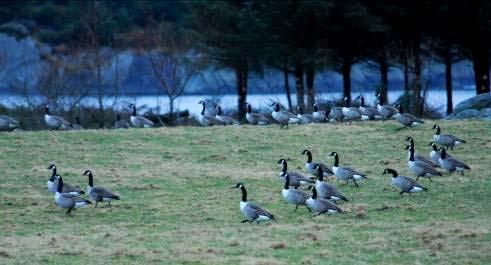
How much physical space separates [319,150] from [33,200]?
9264 millimetres

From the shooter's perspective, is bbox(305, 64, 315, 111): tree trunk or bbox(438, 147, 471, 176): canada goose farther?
bbox(305, 64, 315, 111): tree trunk

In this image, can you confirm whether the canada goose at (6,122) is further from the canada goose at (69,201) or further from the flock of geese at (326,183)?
the canada goose at (69,201)

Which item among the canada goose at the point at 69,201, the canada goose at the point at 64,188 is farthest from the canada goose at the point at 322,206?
Answer: the canada goose at the point at 64,188

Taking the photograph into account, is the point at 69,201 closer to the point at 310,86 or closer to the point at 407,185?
the point at 407,185

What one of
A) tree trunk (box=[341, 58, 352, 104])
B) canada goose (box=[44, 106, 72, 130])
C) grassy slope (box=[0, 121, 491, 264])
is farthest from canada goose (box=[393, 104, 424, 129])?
tree trunk (box=[341, 58, 352, 104])

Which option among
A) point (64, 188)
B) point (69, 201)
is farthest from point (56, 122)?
point (69, 201)

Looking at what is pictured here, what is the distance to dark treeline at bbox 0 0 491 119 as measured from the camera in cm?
4566

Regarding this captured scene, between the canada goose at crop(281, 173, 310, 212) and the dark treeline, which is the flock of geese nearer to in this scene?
the canada goose at crop(281, 173, 310, 212)

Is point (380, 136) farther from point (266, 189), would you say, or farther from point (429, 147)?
point (266, 189)

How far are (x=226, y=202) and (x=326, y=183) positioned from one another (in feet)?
6.93

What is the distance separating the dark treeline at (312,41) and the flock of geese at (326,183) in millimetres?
17689

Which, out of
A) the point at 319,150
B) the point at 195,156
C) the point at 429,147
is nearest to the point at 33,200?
the point at 195,156

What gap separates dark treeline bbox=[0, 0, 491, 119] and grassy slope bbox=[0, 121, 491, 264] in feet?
43.7

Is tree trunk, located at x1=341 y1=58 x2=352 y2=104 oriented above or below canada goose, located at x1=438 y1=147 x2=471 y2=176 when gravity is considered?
above
